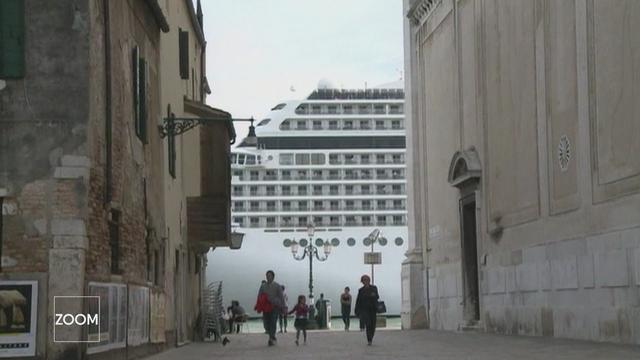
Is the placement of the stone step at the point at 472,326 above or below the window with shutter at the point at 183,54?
below

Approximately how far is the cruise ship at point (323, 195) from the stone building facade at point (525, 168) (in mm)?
34571

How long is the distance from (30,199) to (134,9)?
4.96 meters

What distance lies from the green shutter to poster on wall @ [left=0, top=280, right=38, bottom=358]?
8.37 feet

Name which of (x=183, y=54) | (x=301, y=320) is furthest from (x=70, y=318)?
(x=183, y=54)

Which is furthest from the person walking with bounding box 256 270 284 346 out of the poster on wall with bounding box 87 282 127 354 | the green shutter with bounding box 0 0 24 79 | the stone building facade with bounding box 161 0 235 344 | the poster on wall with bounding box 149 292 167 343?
the green shutter with bounding box 0 0 24 79

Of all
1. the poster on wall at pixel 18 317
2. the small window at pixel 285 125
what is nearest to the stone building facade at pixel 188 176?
the poster on wall at pixel 18 317

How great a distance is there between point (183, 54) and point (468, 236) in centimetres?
979

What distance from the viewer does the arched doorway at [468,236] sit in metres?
29.2

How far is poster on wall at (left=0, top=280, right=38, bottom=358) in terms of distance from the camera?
1239 centimetres

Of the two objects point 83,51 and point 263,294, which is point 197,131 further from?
point 83,51

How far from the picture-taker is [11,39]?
12.9 m

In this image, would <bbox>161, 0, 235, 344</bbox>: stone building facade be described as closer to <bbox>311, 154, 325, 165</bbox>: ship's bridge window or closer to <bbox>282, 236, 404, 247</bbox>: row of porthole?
<bbox>282, 236, 404, 247</bbox>: row of porthole

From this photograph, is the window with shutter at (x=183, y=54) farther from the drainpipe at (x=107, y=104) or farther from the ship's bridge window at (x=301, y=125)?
the ship's bridge window at (x=301, y=125)

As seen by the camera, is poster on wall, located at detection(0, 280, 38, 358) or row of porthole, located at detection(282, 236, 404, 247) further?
row of porthole, located at detection(282, 236, 404, 247)
